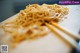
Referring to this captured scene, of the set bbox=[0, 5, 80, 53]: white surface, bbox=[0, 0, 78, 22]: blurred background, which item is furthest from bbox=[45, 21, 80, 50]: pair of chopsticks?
bbox=[0, 0, 78, 22]: blurred background

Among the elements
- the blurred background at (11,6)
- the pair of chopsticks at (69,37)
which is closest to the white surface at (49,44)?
the pair of chopsticks at (69,37)

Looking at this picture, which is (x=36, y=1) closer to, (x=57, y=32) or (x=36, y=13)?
(x=36, y=13)

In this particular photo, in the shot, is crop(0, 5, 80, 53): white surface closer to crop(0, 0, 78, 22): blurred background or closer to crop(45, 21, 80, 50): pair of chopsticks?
crop(45, 21, 80, 50): pair of chopsticks

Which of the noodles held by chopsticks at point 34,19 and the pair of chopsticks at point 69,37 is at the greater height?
the noodles held by chopsticks at point 34,19

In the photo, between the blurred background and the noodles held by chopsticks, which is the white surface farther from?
the blurred background

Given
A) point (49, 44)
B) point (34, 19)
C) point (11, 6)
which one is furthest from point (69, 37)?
point (11, 6)

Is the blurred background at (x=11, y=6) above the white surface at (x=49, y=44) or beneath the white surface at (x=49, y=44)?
above

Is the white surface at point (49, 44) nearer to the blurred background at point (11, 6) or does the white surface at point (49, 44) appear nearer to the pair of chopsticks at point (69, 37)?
the pair of chopsticks at point (69, 37)

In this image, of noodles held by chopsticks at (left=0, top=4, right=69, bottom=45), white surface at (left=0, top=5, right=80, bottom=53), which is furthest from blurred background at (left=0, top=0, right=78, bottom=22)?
white surface at (left=0, top=5, right=80, bottom=53)

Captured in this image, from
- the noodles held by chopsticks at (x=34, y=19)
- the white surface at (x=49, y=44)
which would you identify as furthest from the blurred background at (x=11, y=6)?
the white surface at (x=49, y=44)

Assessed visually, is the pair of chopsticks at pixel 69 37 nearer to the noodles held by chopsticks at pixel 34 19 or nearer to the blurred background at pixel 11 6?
the noodles held by chopsticks at pixel 34 19

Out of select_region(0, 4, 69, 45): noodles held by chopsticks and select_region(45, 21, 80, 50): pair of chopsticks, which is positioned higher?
select_region(0, 4, 69, 45): noodles held by chopsticks

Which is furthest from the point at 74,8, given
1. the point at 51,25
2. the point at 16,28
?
the point at 16,28
